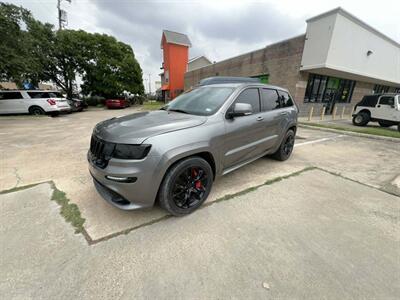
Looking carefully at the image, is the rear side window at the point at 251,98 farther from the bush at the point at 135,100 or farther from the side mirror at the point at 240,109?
the bush at the point at 135,100

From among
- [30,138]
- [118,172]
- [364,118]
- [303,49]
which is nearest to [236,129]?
[118,172]

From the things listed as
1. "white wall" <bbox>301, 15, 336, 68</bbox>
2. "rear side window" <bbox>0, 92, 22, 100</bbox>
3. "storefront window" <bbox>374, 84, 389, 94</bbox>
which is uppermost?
"white wall" <bbox>301, 15, 336, 68</bbox>

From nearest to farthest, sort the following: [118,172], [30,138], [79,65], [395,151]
→ 1. [118,172]
2. [395,151]
3. [30,138]
4. [79,65]

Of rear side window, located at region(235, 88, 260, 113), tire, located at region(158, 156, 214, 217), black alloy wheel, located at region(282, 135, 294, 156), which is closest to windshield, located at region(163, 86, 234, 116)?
rear side window, located at region(235, 88, 260, 113)

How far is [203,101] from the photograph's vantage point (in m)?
3.05

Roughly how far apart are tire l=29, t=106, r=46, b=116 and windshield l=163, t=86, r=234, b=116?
12955 millimetres

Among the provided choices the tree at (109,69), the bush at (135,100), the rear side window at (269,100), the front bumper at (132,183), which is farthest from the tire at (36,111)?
the bush at (135,100)

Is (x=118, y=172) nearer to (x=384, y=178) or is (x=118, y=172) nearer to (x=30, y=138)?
(x=384, y=178)

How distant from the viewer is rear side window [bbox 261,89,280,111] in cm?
357

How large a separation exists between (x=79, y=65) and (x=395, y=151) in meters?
27.5

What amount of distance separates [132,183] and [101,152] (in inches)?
23.0

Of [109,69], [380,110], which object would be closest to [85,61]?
[109,69]

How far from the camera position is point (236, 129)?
2.84 meters

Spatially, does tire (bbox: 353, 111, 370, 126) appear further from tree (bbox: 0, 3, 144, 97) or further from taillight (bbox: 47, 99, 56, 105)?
tree (bbox: 0, 3, 144, 97)
